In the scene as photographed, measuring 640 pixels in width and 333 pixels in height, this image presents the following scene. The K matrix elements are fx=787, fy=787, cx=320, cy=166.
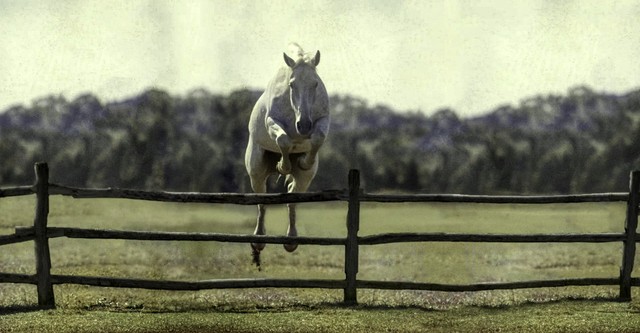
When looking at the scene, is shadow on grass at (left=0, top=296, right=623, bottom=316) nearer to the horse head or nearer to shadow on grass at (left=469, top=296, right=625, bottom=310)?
shadow on grass at (left=469, top=296, right=625, bottom=310)

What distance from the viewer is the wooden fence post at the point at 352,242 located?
9.34 metres

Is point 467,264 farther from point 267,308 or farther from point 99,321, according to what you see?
point 99,321

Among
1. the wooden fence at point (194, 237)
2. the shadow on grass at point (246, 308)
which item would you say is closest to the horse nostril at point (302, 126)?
the wooden fence at point (194, 237)

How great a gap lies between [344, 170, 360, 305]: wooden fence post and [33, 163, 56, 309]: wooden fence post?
3531 mm

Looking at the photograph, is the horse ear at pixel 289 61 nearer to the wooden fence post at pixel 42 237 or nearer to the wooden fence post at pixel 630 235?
the wooden fence post at pixel 42 237

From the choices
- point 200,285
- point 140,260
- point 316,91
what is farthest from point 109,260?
point 316,91

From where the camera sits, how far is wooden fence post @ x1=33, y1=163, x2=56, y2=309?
932 cm

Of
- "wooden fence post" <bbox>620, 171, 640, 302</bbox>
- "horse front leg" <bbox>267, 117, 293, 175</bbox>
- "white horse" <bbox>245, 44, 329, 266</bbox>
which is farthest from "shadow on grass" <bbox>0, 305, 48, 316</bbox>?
"wooden fence post" <bbox>620, 171, 640, 302</bbox>

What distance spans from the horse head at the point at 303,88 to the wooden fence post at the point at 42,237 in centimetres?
306

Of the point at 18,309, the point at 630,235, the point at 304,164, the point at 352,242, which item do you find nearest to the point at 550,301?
the point at 630,235

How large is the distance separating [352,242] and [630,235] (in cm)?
366

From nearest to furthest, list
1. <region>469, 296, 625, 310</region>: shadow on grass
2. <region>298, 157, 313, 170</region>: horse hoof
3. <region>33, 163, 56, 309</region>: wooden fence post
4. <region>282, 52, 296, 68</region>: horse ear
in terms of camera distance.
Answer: <region>33, 163, 56, 309</region>: wooden fence post
<region>469, 296, 625, 310</region>: shadow on grass
<region>282, 52, 296, 68</region>: horse ear
<region>298, 157, 313, 170</region>: horse hoof

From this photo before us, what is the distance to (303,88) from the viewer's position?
9625 millimetres

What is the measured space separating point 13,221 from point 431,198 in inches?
640
